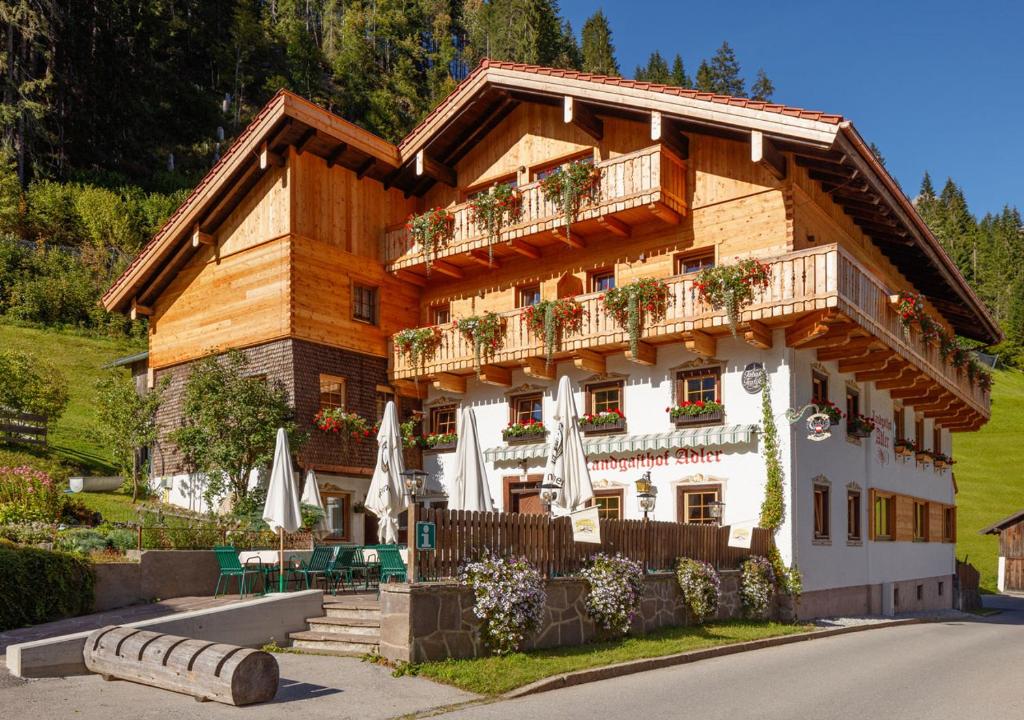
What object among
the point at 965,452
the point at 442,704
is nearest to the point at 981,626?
the point at 442,704

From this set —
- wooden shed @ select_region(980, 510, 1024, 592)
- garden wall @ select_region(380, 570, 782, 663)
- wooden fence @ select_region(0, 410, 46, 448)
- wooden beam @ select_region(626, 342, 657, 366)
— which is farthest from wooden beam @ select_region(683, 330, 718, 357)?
wooden shed @ select_region(980, 510, 1024, 592)

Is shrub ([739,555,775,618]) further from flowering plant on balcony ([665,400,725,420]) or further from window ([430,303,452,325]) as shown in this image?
window ([430,303,452,325])

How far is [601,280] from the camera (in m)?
23.3

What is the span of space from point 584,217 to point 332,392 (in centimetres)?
733

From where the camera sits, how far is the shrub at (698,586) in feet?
53.9

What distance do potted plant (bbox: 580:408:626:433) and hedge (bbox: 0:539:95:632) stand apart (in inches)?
438

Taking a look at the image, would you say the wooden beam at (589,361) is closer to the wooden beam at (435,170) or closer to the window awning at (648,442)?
the window awning at (648,442)

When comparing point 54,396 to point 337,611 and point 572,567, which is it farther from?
point 572,567

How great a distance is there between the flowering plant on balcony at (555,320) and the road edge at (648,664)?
312 inches

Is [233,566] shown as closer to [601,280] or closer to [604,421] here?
[604,421]

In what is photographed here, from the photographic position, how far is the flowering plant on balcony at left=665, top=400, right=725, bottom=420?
2056 centimetres

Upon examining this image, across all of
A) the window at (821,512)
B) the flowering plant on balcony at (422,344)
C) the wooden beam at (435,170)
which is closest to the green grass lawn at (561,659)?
the window at (821,512)

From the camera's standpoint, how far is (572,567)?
14297mm

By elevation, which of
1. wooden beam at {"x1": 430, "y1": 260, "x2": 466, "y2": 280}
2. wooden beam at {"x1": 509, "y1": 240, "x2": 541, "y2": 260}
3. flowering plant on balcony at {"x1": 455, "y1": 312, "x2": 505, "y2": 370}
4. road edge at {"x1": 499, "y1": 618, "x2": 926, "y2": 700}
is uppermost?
wooden beam at {"x1": 509, "y1": 240, "x2": 541, "y2": 260}
